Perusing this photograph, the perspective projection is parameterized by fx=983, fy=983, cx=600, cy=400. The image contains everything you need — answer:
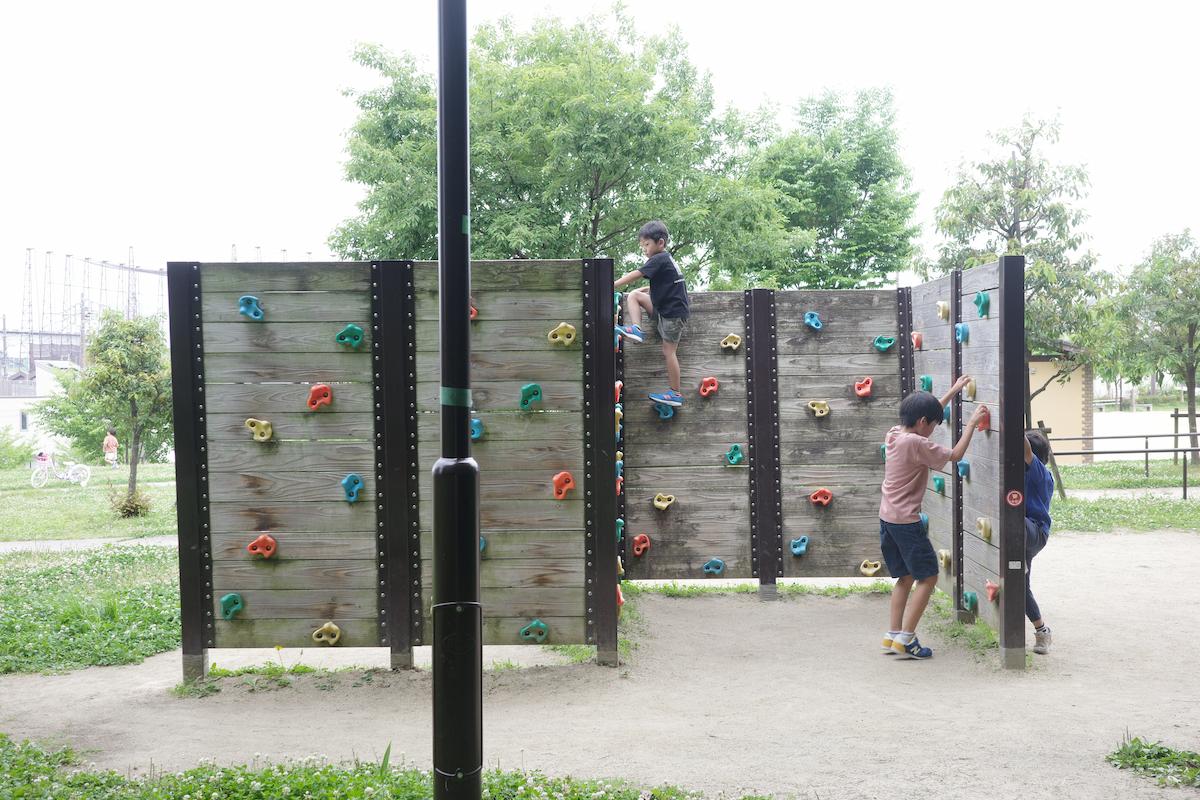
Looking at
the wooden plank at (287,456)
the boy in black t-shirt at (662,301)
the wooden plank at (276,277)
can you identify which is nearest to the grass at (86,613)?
the wooden plank at (287,456)

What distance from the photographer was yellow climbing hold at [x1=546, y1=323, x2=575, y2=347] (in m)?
6.59

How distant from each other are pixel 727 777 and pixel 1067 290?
17.3 metres

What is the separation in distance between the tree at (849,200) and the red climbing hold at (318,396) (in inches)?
1255

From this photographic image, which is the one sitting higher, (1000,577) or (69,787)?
(1000,577)

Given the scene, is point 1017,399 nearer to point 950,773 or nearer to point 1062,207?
point 950,773

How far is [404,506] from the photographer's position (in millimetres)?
6578

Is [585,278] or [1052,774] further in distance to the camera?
[585,278]

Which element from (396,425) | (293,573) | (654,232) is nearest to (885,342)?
(654,232)

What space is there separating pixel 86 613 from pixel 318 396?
12.6 feet

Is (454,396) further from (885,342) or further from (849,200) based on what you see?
(849,200)

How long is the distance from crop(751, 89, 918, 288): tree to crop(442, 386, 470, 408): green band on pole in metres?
34.5

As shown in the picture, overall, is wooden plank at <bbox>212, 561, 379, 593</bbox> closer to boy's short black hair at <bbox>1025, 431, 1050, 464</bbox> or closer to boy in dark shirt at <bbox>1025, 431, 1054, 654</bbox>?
boy in dark shirt at <bbox>1025, 431, 1054, 654</bbox>

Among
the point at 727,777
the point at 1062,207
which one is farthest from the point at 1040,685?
the point at 1062,207

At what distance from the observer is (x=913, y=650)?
6.90 metres
